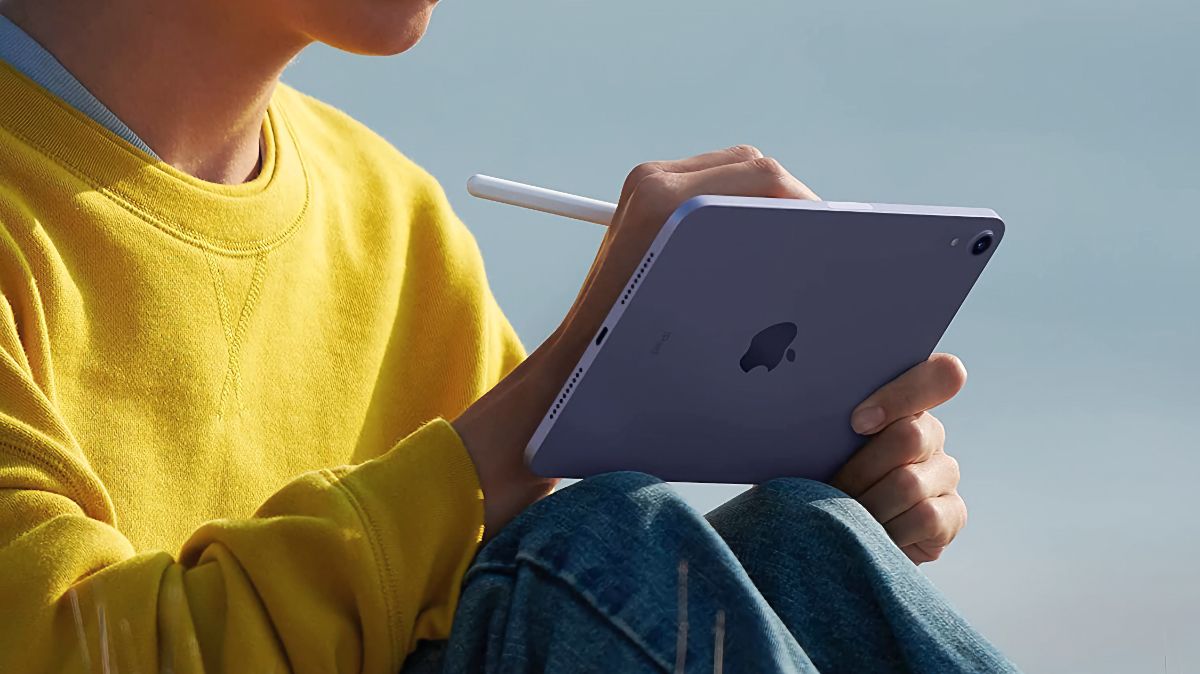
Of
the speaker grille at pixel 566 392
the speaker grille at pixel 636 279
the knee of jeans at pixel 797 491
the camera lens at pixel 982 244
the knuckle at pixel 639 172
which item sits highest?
the knuckle at pixel 639 172

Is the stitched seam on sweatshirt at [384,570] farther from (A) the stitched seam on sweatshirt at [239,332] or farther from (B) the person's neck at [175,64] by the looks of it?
(B) the person's neck at [175,64]

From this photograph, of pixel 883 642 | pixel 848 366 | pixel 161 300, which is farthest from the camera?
pixel 161 300

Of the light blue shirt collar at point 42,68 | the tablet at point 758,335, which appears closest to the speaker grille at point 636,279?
the tablet at point 758,335

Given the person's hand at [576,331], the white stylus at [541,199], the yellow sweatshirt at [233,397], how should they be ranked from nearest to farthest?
1. the yellow sweatshirt at [233,397]
2. the person's hand at [576,331]
3. the white stylus at [541,199]

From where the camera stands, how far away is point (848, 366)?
1444 mm

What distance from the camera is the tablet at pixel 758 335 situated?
4.20 ft

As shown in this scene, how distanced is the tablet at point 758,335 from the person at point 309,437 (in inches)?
2.1

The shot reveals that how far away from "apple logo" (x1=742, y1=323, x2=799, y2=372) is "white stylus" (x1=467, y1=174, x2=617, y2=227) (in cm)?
28

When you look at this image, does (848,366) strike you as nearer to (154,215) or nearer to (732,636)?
(732,636)

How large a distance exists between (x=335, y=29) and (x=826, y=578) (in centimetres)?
79

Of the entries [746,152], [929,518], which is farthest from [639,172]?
[929,518]

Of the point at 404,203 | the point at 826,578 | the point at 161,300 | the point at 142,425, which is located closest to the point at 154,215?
the point at 161,300

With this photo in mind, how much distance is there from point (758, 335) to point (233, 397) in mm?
602

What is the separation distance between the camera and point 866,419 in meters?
1.48
